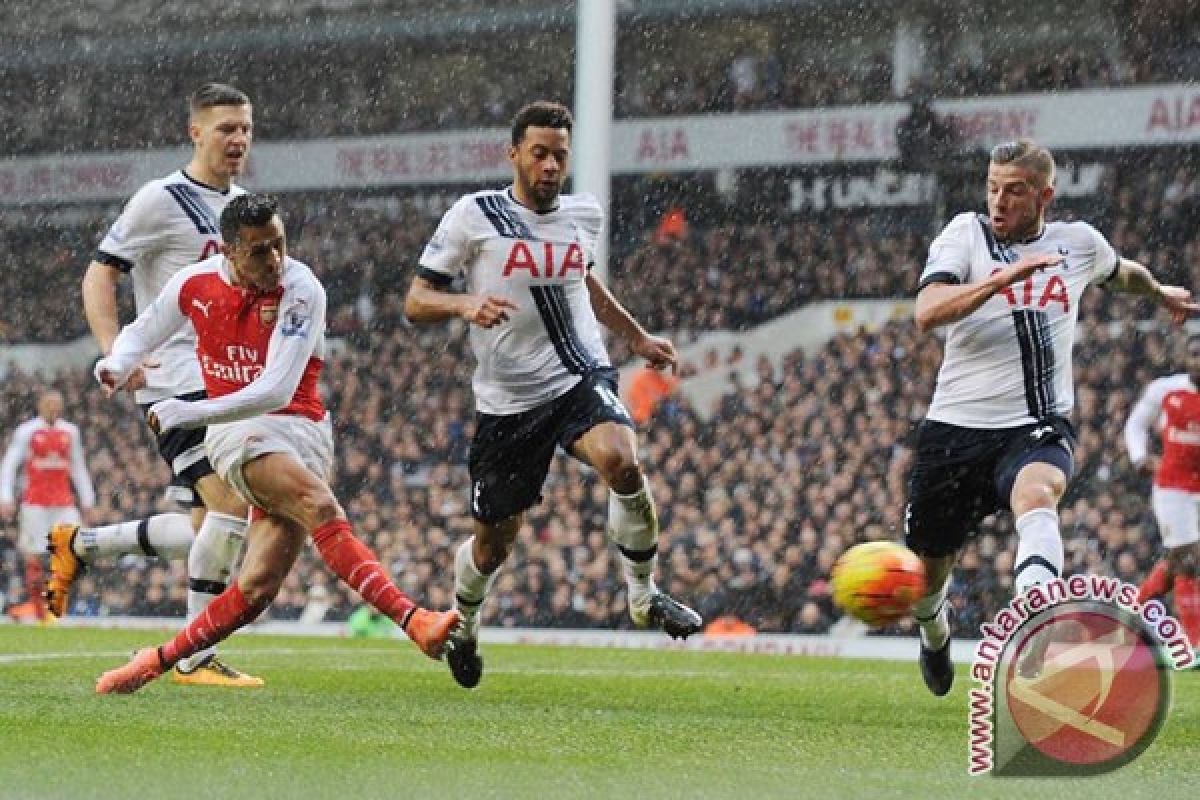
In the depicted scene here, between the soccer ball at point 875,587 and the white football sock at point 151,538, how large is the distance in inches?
133

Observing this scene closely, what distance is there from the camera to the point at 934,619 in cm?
910

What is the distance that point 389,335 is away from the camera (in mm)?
A: 26453

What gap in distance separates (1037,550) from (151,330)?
323 centimetres

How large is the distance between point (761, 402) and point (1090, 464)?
12.2 ft

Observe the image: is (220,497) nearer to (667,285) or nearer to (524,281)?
(524,281)

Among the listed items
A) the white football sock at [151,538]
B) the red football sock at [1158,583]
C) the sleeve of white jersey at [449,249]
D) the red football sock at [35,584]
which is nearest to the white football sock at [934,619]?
the sleeve of white jersey at [449,249]

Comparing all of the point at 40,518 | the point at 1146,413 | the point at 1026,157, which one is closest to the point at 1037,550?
the point at 1026,157

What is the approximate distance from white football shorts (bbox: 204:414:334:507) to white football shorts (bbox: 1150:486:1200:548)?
23.4ft

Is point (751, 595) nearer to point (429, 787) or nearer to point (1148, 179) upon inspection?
point (1148, 179)

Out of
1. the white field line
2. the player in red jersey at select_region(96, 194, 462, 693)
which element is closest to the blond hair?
the player in red jersey at select_region(96, 194, 462, 693)

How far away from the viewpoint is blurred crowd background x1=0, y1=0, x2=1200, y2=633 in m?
19.2

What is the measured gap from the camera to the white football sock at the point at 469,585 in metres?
9.43

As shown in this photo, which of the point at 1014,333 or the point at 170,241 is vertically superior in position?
the point at 170,241

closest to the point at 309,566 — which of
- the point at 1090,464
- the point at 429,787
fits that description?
the point at 1090,464
